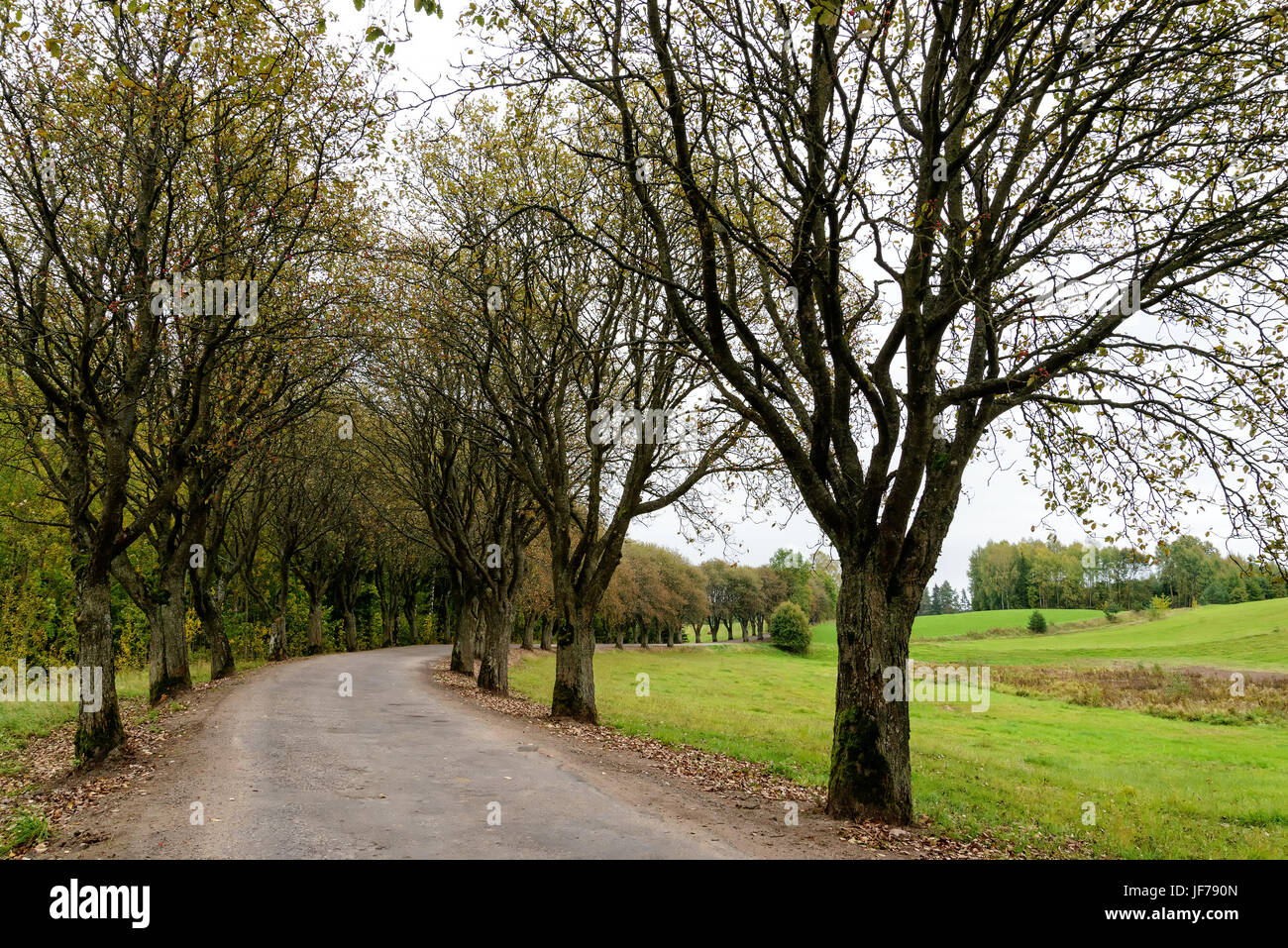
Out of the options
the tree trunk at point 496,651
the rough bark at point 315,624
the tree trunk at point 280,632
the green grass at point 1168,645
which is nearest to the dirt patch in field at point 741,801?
the tree trunk at point 496,651

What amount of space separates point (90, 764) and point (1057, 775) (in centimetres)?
2134

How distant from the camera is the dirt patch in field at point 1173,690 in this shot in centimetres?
3108

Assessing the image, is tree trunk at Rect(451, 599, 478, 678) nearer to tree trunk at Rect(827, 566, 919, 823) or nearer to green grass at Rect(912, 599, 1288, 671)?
tree trunk at Rect(827, 566, 919, 823)

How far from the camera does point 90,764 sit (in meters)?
10.3

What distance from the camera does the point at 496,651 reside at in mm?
23203

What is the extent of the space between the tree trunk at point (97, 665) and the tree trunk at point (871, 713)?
1108 centimetres

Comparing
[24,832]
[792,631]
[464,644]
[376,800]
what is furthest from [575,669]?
[792,631]

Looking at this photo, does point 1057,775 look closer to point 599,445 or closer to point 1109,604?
point 599,445

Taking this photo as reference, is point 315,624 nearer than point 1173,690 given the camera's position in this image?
No

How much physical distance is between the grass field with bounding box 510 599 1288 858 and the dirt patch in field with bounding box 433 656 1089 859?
1028 millimetres

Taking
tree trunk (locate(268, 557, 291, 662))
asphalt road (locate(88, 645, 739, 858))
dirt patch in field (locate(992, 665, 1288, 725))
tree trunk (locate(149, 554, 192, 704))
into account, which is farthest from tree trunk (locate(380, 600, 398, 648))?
dirt patch in field (locate(992, 665, 1288, 725))

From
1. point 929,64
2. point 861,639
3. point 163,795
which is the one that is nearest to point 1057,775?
point 861,639

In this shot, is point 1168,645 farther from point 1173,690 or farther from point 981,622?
point 981,622

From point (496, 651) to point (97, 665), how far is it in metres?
13.4
